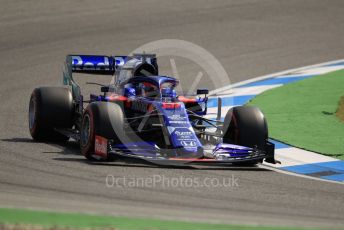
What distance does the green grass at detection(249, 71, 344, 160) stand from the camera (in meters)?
13.5

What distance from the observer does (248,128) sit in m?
12.3

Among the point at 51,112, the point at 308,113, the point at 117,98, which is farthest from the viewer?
the point at 308,113

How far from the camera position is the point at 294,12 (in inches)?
961

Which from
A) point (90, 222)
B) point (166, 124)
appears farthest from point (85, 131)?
point (90, 222)

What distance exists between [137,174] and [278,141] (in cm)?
321

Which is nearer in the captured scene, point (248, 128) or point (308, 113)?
point (248, 128)

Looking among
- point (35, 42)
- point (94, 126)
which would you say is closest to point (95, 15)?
point (35, 42)

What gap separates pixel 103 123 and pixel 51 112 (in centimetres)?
180

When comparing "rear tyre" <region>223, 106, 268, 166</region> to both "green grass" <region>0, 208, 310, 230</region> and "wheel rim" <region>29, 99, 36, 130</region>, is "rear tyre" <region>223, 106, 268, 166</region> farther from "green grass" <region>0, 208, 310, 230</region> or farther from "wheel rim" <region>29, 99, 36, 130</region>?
"green grass" <region>0, 208, 310, 230</region>

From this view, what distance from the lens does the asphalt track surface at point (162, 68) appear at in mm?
9453

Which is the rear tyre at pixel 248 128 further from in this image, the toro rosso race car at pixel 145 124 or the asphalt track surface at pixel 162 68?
the asphalt track surface at pixel 162 68

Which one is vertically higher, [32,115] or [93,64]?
[93,64]

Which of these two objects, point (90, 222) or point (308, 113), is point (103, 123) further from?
point (308, 113)

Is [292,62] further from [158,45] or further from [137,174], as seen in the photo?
[137,174]
